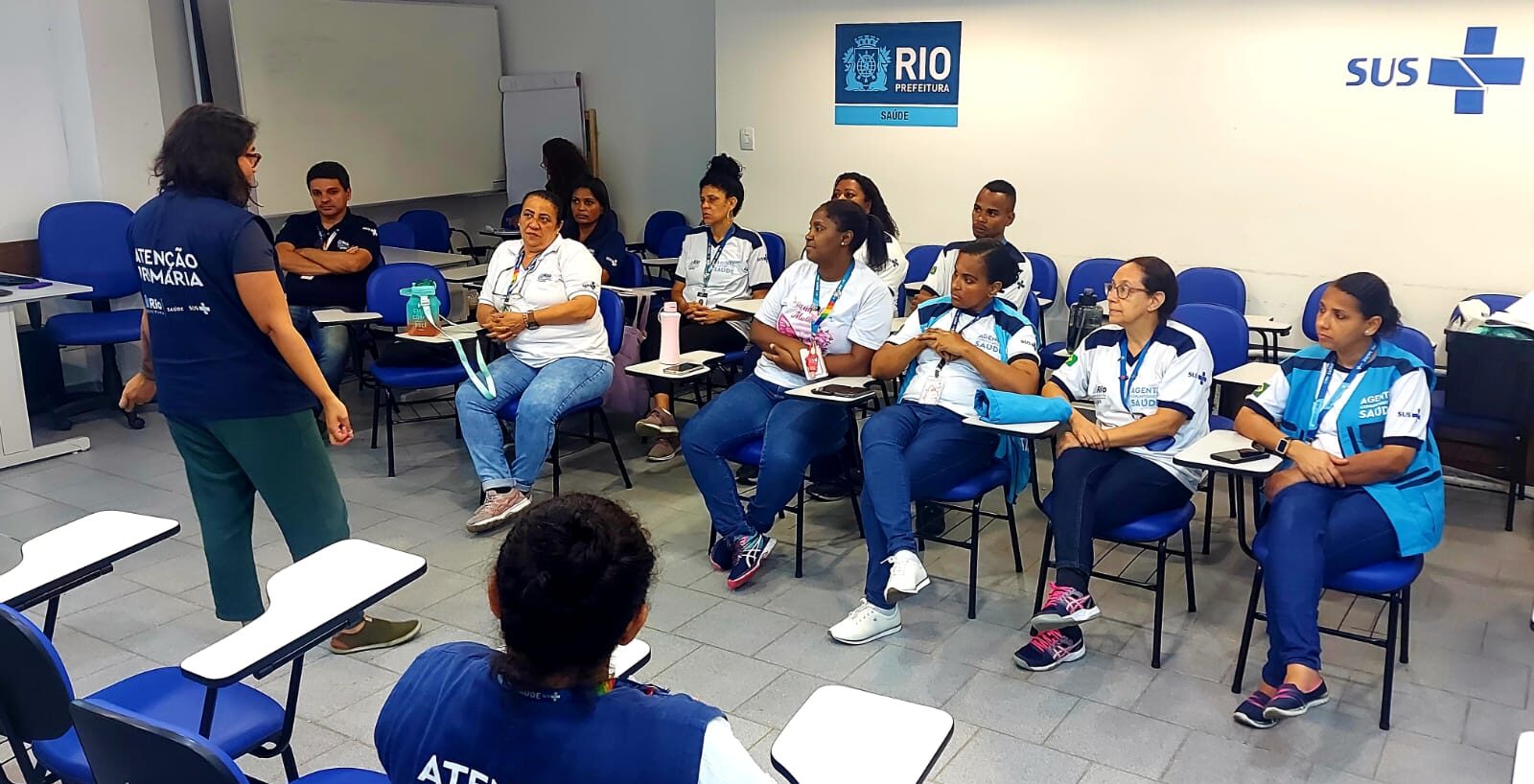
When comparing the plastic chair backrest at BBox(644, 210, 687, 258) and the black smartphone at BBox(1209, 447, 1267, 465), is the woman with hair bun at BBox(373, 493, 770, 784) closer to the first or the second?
the black smartphone at BBox(1209, 447, 1267, 465)

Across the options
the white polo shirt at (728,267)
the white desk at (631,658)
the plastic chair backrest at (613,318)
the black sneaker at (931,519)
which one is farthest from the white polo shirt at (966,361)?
the white desk at (631,658)

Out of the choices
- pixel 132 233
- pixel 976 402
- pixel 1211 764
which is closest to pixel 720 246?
pixel 976 402

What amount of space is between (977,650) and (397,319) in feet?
10.1

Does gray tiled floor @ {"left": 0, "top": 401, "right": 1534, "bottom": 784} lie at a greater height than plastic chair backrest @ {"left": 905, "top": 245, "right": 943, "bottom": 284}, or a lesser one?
lesser

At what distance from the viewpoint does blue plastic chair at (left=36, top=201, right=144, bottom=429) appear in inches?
221

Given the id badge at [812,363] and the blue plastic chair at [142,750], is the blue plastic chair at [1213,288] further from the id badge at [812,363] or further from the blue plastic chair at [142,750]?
the blue plastic chair at [142,750]

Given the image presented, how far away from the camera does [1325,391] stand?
10.0ft

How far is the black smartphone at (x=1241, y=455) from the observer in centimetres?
297

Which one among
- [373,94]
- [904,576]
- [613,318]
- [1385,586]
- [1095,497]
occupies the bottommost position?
[904,576]

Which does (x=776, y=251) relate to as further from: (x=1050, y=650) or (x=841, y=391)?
(x=1050, y=650)

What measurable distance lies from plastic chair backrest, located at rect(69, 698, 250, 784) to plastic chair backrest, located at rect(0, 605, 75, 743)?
25 cm

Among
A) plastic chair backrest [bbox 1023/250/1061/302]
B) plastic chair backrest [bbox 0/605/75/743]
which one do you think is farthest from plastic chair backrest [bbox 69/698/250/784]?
plastic chair backrest [bbox 1023/250/1061/302]

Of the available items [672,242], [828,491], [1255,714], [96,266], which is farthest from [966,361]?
[96,266]

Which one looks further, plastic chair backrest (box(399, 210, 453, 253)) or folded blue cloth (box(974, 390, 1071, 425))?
plastic chair backrest (box(399, 210, 453, 253))
